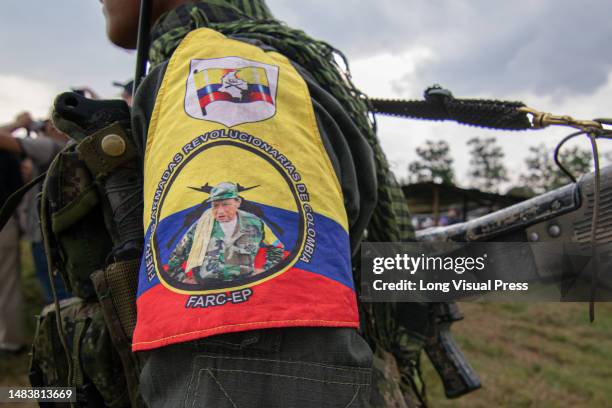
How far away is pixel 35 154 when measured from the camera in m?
3.28

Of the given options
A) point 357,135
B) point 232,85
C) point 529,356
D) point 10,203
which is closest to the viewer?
point 232,85

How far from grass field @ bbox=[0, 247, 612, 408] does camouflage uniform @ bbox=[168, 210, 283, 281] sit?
9.25 feet

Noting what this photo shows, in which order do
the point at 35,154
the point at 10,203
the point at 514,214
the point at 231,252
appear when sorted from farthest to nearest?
the point at 35,154
the point at 514,214
the point at 10,203
the point at 231,252

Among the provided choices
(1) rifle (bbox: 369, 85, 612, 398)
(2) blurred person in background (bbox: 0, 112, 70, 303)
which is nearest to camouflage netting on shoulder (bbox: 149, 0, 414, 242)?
(1) rifle (bbox: 369, 85, 612, 398)

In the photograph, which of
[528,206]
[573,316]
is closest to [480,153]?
[573,316]

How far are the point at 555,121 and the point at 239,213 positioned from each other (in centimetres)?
105

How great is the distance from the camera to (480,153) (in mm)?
42781

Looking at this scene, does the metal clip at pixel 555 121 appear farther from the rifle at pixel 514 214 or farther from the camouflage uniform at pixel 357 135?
the camouflage uniform at pixel 357 135

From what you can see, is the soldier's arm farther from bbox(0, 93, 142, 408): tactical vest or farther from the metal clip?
the metal clip

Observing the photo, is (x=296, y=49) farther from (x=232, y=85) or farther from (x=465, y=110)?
(x=465, y=110)

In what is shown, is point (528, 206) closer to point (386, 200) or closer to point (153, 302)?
point (386, 200)

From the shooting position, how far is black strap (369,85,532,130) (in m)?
1.43

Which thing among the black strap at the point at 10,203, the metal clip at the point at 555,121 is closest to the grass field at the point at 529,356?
the metal clip at the point at 555,121

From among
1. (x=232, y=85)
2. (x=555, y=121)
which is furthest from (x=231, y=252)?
(x=555, y=121)
